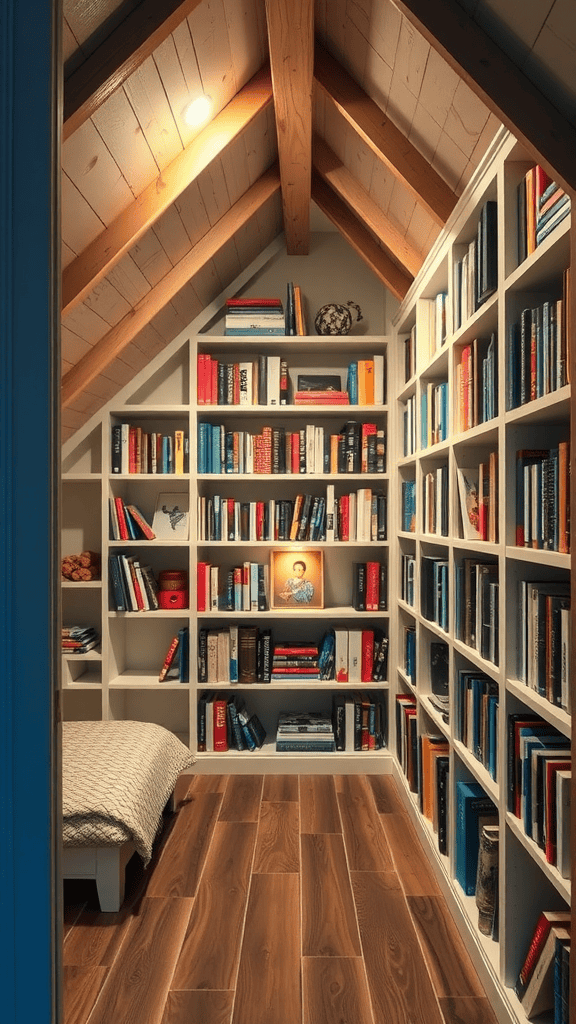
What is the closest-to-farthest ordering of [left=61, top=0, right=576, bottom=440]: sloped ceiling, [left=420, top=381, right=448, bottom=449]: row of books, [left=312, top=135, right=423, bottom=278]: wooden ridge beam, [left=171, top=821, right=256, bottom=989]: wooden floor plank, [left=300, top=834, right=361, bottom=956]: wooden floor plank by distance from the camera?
[left=61, top=0, right=576, bottom=440]: sloped ceiling
[left=171, top=821, right=256, bottom=989]: wooden floor plank
[left=300, top=834, right=361, bottom=956]: wooden floor plank
[left=420, top=381, right=448, bottom=449]: row of books
[left=312, top=135, right=423, bottom=278]: wooden ridge beam

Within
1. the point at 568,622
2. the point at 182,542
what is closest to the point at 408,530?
the point at 182,542

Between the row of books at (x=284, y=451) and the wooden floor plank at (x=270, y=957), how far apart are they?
1.94 meters

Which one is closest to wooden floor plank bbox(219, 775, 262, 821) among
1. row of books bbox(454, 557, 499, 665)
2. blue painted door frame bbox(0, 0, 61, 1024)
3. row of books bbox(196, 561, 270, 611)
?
row of books bbox(196, 561, 270, 611)

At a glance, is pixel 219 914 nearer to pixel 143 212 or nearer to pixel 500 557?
pixel 500 557

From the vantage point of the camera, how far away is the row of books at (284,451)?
3.76 metres

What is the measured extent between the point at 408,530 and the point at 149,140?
2033 mm

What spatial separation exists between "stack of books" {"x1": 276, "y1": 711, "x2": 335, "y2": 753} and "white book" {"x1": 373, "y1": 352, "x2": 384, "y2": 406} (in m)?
Answer: 1.72

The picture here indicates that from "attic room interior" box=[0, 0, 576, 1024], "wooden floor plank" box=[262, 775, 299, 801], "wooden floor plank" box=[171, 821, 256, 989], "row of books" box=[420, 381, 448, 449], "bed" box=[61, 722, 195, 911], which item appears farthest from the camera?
"wooden floor plank" box=[262, 775, 299, 801]

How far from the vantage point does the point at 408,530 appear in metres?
3.49

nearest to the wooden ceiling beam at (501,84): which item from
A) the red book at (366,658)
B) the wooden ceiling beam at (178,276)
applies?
the wooden ceiling beam at (178,276)

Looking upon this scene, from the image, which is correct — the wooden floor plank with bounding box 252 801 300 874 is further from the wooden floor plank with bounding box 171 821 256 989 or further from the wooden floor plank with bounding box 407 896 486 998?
the wooden floor plank with bounding box 407 896 486 998

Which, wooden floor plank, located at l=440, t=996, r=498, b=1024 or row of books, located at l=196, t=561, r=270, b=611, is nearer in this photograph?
wooden floor plank, located at l=440, t=996, r=498, b=1024

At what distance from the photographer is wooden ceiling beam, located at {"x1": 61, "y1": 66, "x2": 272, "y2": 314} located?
7.80 ft

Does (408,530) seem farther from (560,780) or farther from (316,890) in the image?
(560,780)
